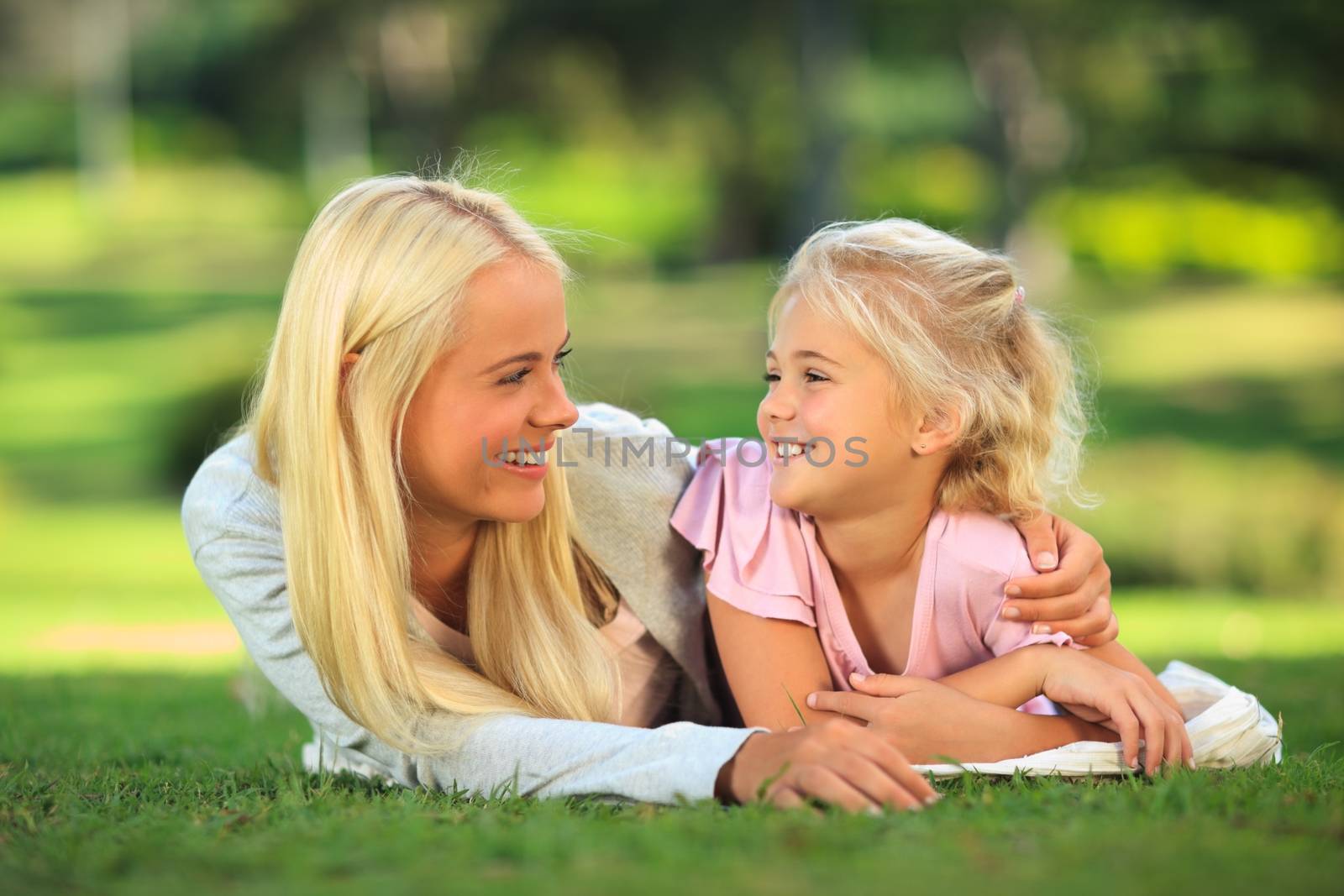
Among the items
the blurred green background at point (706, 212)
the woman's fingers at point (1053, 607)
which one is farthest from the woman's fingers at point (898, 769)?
the blurred green background at point (706, 212)

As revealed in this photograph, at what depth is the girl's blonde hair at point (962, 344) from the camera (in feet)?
11.6

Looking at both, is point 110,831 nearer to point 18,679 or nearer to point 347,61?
point 18,679

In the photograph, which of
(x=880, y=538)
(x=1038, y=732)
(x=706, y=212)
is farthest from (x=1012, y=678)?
(x=706, y=212)

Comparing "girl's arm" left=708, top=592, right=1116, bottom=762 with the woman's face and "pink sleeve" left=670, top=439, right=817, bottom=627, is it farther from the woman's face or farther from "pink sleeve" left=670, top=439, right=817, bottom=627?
the woman's face

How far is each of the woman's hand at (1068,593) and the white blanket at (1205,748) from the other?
295mm

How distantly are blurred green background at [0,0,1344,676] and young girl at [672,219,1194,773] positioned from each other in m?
0.77

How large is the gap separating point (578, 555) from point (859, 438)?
855 millimetres

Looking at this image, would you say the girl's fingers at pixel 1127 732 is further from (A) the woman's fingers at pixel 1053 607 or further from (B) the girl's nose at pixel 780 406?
(B) the girl's nose at pixel 780 406

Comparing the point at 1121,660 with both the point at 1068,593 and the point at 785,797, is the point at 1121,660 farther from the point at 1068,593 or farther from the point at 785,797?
the point at 785,797

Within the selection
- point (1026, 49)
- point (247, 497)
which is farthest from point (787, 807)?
point (1026, 49)

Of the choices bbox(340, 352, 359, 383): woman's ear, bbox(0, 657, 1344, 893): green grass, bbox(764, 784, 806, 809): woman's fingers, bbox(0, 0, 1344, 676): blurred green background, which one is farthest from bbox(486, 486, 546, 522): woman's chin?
bbox(764, 784, 806, 809): woman's fingers

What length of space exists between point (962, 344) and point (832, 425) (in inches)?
16.3

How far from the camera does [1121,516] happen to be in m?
11.2

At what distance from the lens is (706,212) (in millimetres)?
34188
